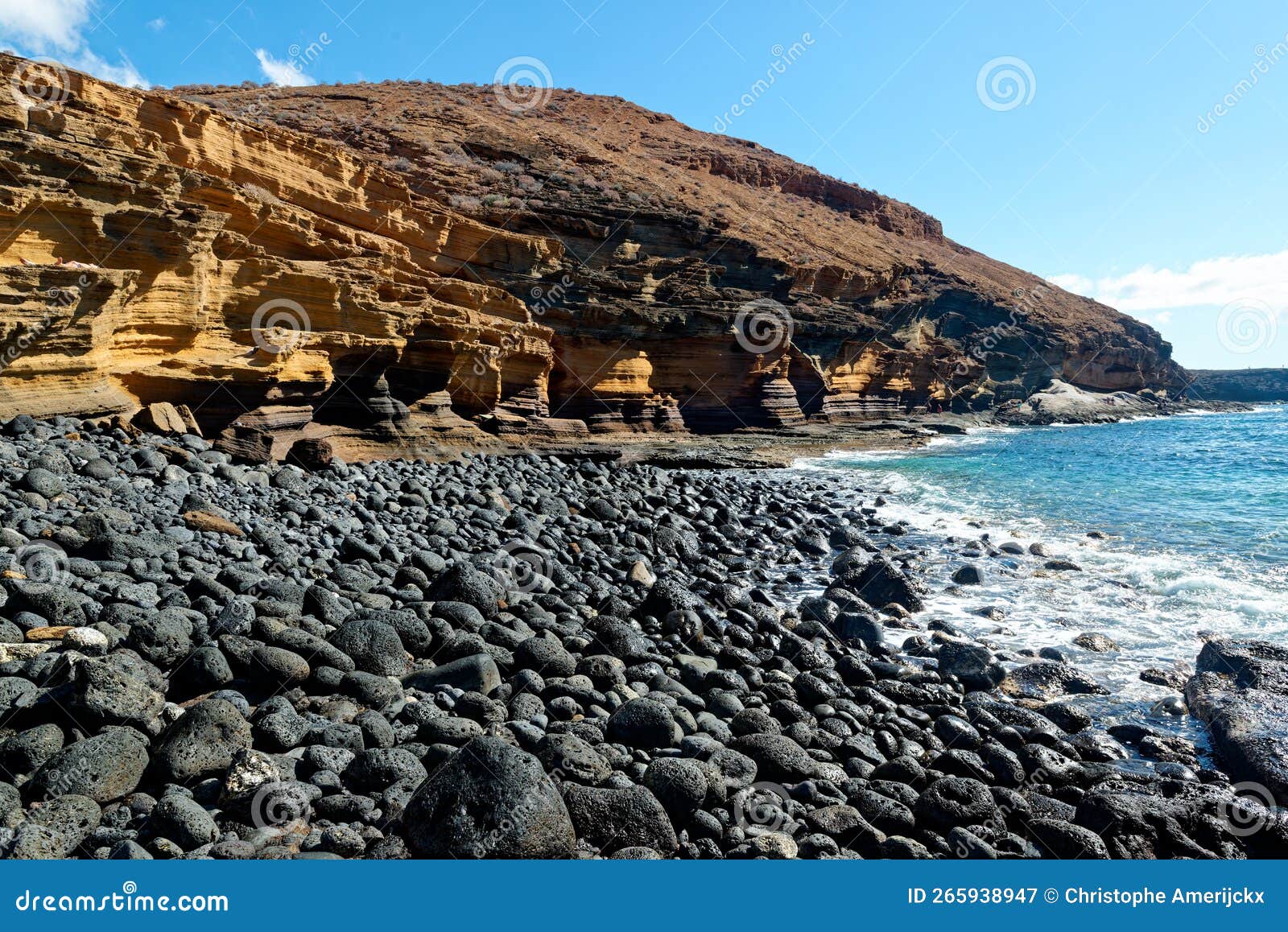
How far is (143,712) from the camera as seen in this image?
5.00 m

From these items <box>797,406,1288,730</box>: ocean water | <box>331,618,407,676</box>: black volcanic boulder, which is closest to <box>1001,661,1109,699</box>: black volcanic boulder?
<box>797,406,1288,730</box>: ocean water

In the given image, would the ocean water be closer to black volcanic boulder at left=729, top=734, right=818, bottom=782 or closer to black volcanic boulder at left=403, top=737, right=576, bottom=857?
black volcanic boulder at left=729, top=734, right=818, bottom=782

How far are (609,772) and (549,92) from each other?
248 feet

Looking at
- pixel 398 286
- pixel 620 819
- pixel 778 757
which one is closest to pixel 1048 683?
pixel 778 757

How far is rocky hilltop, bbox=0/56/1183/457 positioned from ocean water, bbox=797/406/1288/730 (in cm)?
779

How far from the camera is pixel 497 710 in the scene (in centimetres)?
596

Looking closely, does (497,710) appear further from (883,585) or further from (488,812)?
(883,585)

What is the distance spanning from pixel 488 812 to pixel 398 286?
60.0 feet

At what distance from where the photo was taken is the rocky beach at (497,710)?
4.38 metres

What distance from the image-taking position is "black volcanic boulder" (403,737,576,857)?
4.10 m

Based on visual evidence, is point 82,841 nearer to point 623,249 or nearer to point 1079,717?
point 1079,717

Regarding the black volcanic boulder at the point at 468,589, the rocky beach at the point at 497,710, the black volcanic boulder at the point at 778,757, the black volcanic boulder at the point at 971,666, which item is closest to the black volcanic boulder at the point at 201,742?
the rocky beach at the point at 497,710

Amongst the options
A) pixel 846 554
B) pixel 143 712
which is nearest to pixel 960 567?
pixel 846 554

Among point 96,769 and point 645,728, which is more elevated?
point 96,769
